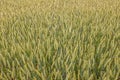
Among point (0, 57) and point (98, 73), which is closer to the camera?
point (98, 73)

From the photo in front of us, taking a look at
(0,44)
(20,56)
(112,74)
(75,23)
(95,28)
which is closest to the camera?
(112,74)

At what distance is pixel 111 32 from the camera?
144cm

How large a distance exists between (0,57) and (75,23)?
2.30 ft

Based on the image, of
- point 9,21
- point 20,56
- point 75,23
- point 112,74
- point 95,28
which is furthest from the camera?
point 9,21

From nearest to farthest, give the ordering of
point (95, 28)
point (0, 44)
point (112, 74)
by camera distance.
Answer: point (112, 74), point (0, 44), point (95, 28)

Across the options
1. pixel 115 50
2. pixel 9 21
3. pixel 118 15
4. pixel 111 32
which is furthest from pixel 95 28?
pixel 9 21

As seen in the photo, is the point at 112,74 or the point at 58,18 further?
the point at 58,18

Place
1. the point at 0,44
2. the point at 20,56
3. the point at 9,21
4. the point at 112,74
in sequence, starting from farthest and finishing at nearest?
1. the point at 9,21
2. the point at 0,44
3. the point at 20,56
4. the point at 112,74

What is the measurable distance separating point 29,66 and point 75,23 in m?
0.75

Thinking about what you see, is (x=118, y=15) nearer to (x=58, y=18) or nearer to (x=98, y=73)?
(x=58, y=18)

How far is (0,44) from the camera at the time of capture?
134cm

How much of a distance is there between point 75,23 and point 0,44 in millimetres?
607

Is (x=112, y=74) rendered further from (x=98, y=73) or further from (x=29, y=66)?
(x=29, y=66)

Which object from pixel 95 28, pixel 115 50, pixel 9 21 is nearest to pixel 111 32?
pixel 95 28
